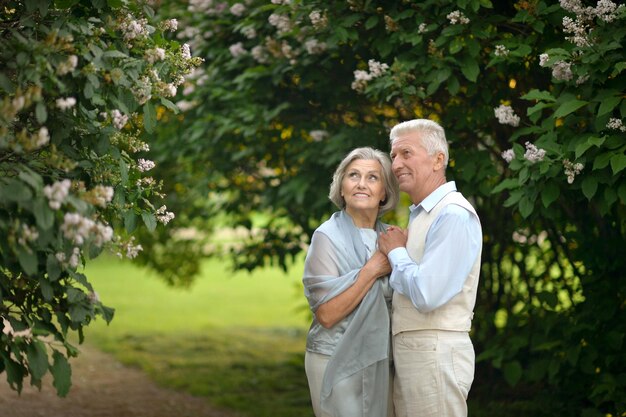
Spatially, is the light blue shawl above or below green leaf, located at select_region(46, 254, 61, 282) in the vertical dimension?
below

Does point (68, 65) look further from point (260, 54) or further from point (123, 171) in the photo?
point (260, 54)

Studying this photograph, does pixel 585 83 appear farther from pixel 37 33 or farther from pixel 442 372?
pixel 37 33

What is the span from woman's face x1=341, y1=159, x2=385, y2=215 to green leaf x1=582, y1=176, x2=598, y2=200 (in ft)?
3.76

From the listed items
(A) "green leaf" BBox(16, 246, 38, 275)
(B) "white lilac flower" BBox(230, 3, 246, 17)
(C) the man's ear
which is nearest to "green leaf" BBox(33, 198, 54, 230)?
A: (A) "green leaf" BBox(16, 246, 38, 275)

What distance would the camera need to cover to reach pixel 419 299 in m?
3.64

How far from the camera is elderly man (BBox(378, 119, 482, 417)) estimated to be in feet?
12.0

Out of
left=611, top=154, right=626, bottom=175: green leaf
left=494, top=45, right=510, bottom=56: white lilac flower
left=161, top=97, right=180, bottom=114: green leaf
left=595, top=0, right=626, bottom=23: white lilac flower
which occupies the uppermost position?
left=595, top=0, right=626, bottom=23: white lilac flower

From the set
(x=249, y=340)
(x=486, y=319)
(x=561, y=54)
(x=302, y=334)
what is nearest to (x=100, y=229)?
(x=561, y=54)

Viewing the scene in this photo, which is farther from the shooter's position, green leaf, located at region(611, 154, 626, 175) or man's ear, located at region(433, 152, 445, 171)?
green leaf, located at region(611, 154, 626, 175)

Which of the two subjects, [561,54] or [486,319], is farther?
[486,319]

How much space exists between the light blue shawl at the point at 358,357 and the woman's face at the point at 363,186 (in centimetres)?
30

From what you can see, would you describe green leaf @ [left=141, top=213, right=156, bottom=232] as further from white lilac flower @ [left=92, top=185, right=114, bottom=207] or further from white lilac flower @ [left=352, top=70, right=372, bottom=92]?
white lilac flower @ [left=352, top=70, right=372, bottom=92]

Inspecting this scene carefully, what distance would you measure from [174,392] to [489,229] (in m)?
3.46

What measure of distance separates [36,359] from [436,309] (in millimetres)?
1569
